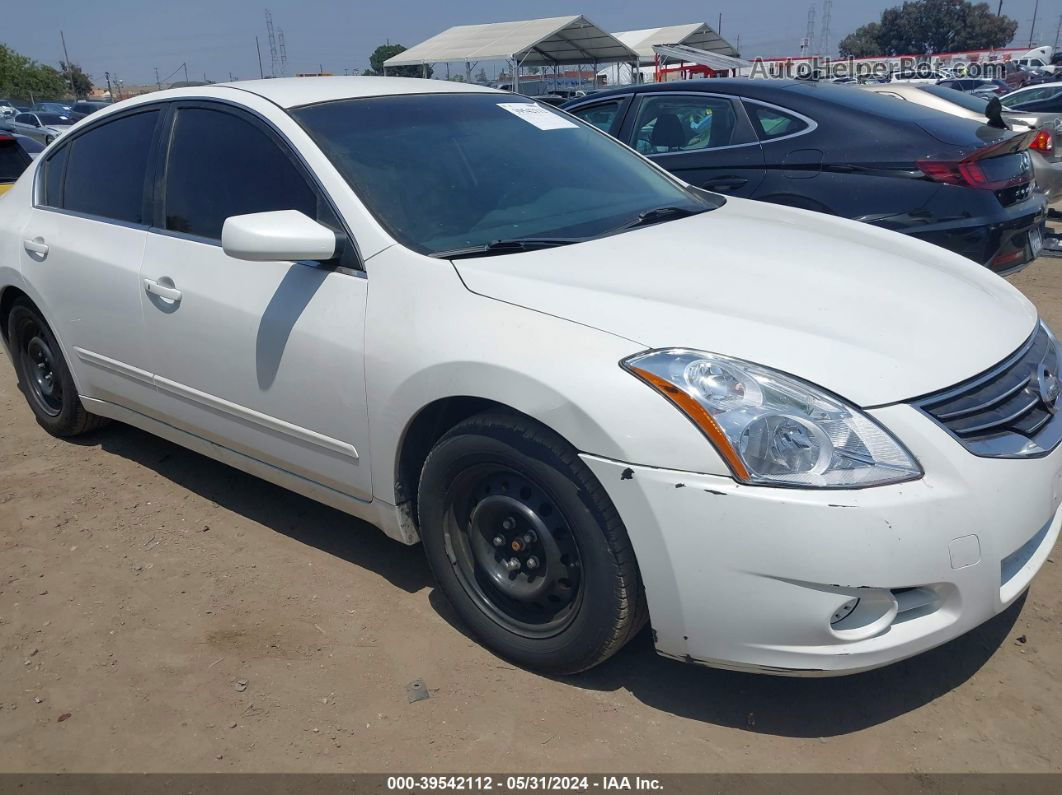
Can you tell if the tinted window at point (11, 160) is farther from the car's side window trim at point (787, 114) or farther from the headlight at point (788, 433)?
the headlight at point (788, 433)

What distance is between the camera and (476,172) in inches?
125

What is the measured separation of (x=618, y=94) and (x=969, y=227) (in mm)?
2708

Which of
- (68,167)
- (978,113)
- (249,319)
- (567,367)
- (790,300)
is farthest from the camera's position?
(978,113)

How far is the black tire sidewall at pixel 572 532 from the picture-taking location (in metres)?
2.33

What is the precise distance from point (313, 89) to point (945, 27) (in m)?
89.0

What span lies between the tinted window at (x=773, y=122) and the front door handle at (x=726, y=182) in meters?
0.30

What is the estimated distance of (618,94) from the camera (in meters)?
6.61

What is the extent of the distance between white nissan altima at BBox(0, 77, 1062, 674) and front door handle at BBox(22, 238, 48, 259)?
0.09 metres

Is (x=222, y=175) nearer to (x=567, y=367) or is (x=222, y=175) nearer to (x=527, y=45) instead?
(x=567, y=367)

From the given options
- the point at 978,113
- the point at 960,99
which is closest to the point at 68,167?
the point at 978,113

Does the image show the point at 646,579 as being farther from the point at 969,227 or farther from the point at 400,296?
the point at 969,227

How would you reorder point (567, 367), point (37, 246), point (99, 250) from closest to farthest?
point (567, 367), point (99, 250), point (37, 246)

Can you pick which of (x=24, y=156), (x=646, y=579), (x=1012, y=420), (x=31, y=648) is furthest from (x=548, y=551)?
(x=24, y=156)

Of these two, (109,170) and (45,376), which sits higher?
(109,170)
